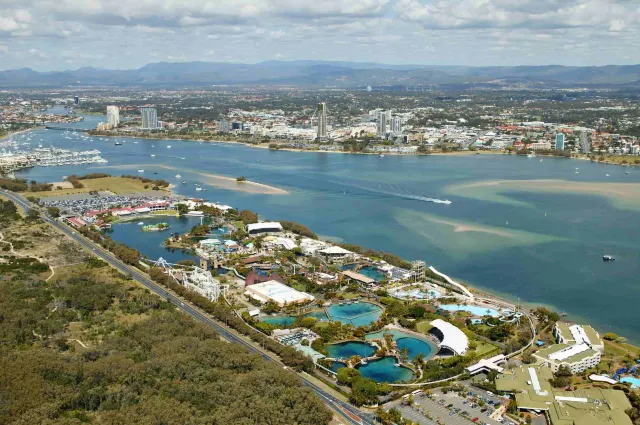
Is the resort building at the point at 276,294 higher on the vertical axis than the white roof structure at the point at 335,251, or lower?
lower

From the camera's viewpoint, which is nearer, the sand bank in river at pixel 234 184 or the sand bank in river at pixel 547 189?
the sand bank in river at pixel 547 189

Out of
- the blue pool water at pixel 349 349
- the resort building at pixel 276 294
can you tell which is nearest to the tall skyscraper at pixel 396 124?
the resort building at pixel 276 294

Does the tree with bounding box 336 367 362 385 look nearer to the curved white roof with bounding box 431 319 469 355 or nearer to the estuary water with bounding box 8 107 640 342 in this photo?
the curved white roof with bounding box 431 319 469 355

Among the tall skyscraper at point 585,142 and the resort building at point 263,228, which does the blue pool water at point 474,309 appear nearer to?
the resort building at point 263,228


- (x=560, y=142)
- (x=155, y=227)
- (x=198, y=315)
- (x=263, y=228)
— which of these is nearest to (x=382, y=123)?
(x=560, y=142)

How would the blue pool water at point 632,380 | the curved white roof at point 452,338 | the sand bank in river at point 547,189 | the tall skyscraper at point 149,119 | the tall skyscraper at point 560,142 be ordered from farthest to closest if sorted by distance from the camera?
the tall skyscraper at point 149,119 < the tall skyscraper at point 560,142 < the sand bank in river at point 547,189 < the curved white roof at point 452,338 < the blue pool water at point 632,380

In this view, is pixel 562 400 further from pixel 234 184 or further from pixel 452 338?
pixel 234 184

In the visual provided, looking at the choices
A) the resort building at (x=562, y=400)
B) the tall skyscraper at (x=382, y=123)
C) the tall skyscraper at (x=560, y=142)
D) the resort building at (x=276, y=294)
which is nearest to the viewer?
the resort building at (x=562, y=400)
